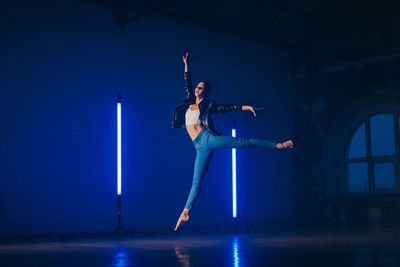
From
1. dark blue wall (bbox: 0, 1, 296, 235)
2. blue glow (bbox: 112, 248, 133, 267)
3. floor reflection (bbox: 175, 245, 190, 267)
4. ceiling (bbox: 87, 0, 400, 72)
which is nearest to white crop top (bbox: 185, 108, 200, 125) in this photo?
floor reflection (bbox: 175, 245, 190, 267)

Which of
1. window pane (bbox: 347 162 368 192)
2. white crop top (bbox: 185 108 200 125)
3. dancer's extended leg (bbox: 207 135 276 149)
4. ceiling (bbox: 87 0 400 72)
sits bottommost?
window pane (bbox: 347 162 368 192)

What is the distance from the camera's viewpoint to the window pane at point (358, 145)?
1075cm

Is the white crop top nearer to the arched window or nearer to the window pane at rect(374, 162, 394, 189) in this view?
the arched window

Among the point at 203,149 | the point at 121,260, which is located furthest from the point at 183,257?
the point at 203,149

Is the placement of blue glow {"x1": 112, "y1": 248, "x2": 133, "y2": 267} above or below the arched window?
below

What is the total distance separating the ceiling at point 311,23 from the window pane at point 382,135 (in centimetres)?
129

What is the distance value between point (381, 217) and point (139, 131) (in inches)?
198

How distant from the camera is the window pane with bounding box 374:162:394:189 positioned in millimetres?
10391

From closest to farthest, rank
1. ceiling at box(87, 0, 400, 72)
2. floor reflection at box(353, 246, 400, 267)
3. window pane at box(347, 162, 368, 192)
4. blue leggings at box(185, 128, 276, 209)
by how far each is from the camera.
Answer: floor reflection at box(353, 246, 400, 267) → blue leggings at box(185, 128, 276, 209) → ceiling at box(87, 0, 400, 72) → window pane at box(347, 162, 368, 192)

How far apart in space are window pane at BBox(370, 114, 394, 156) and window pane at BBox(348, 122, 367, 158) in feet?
0.67

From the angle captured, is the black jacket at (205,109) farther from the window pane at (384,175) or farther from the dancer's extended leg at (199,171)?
the window pane at (384,175)

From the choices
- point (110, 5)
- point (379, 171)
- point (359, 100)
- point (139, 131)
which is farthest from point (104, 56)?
point (379, 171)

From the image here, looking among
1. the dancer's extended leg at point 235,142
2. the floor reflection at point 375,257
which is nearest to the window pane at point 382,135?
the dancer's extended leg at point 235,142

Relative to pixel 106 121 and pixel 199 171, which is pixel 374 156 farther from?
pixel 199 171
